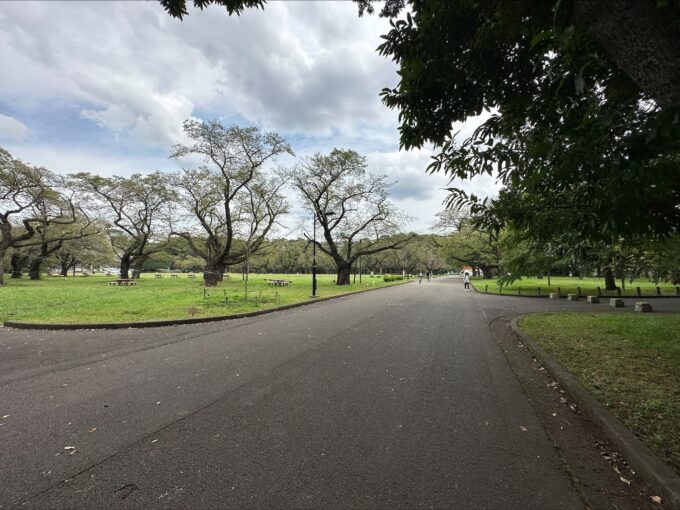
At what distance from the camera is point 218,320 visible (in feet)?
31.4

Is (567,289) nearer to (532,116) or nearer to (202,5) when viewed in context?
(532,116)

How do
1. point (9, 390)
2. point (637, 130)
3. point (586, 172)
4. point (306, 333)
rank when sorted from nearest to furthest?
point (637, 130) < point (586, 172) < point (9, 390) < point (306, 333)

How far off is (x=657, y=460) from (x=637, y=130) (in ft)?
8.60

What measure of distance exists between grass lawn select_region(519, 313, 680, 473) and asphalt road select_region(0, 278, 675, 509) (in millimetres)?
946

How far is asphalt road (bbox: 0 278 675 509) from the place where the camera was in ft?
7.43

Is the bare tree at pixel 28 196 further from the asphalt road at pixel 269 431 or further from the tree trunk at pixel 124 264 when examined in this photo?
the asphalt road at pixel 269 431

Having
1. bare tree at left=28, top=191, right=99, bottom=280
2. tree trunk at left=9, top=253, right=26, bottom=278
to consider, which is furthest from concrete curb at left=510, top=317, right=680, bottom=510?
tree trunk at left=9, top=253, right=26, bottom=278

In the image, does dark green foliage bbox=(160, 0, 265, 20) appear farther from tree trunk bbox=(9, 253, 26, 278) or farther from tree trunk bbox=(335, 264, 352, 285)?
tree trunk bbox=(9, 253, 26, 278)

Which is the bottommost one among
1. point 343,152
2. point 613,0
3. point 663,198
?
point 663,198

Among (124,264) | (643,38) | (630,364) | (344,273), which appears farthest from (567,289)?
(124,264)

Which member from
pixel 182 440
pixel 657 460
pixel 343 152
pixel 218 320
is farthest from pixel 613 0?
pixel 343 152

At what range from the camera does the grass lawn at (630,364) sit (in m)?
3.20

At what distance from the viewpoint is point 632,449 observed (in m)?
2.71

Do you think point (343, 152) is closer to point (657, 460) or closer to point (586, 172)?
point (586, 172)
